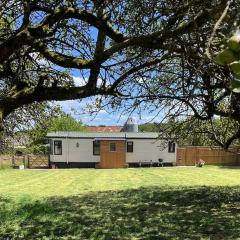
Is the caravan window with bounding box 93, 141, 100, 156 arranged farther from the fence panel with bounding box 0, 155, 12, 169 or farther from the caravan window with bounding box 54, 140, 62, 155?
the fence panel with bounding box 0, 155, 12, 169

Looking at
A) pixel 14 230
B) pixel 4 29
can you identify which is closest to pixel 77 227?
pixel 14 230

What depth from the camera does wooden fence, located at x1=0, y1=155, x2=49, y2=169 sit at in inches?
1640

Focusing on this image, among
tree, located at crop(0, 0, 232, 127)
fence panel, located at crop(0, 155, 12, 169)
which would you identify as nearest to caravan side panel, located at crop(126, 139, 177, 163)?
fence panel, located at crop(0, 155, 12, 169)

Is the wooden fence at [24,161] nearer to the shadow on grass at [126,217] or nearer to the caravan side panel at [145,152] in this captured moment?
the caravan side panel at [145,152]

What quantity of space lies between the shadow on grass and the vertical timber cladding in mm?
25088

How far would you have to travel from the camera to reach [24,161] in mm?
42688

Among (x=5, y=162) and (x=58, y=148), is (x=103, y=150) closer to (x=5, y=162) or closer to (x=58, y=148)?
(x=58, y=148)

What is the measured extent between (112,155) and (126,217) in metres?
31.0

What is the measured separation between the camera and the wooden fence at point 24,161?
41.7 metres

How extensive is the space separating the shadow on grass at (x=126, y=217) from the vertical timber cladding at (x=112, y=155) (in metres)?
25.1

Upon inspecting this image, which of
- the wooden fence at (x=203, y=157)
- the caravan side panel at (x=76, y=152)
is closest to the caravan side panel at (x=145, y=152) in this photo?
the wooden fence at (x=203, y=157)

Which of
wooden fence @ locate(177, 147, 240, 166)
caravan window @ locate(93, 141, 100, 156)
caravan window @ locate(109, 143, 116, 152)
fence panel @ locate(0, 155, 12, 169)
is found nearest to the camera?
fence panel @ locate(0, 155, 12, 169)

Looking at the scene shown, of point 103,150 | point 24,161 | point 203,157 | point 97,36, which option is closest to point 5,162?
point 24,161

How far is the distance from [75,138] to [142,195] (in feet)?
91.2
